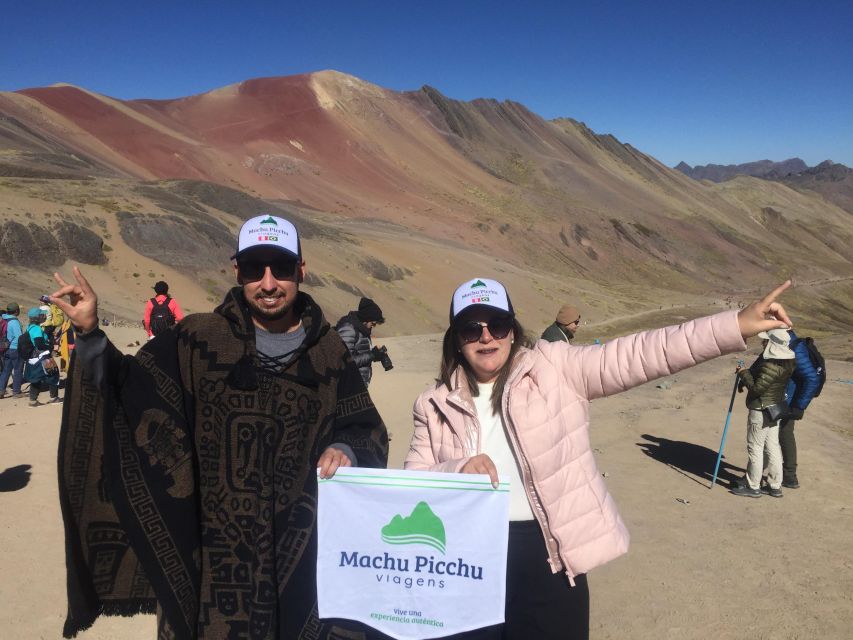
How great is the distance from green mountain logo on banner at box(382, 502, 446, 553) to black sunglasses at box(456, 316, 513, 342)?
61 cm

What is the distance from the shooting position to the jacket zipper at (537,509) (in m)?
2.14

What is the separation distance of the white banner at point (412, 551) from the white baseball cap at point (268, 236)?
832 millimetres

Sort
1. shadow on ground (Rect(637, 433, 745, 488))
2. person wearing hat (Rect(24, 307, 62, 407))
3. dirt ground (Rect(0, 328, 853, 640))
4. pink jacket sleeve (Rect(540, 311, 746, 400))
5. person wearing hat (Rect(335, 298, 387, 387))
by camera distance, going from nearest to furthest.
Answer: pink jacket sleeve (Rect(540, 311, 746, 400))
dirt ground (Rect(0, 328, 853, 640))
person wearing hat (Rect(335, 298, 387, 387))
shadow on ground (Rect(637, 433, 745, 488))
person wearing hat (Rect(24, 307, 62, 407))

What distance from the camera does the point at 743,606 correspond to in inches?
168

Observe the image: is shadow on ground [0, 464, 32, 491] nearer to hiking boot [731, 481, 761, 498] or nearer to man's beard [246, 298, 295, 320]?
man's beard [246, 298, 295, 320]

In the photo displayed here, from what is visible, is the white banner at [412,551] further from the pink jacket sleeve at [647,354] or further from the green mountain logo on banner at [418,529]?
the pink jacket sleeve at [647,354]

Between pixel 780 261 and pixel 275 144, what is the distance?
51.6 m

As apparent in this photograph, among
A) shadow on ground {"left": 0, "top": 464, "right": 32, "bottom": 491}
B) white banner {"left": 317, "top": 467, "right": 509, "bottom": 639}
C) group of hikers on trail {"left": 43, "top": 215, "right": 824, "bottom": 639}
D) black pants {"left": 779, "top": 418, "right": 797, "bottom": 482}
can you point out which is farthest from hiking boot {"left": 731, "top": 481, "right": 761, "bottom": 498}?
shadow on ground {"left": 0, "top": 464, "right": 32, "bottom": 491}

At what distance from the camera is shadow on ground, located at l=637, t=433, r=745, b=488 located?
6.89 meters

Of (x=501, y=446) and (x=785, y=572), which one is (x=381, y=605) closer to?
(x=501, y=446)

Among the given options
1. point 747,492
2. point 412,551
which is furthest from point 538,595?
point 747,492

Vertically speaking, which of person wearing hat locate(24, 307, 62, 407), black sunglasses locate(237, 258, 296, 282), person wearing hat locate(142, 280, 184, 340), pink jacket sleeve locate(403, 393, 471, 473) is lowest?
pink jacket sleeve locate(403, 393, 471, 473)

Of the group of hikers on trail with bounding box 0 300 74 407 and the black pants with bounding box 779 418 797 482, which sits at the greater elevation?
the group of hikers on trail with bounding box 0 300 74 407

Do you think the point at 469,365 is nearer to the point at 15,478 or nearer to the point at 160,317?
the point at 15,478
